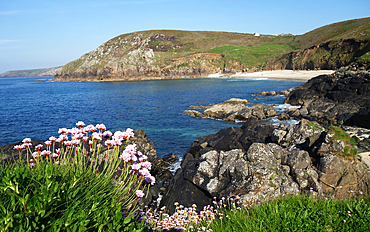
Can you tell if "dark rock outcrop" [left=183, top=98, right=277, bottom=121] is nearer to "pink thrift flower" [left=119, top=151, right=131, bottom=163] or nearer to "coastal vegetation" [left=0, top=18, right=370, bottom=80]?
"pink thrift flower" [left=119, top=151, right=131, bottom=163]

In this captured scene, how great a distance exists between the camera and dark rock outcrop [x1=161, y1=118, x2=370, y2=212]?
912 cm

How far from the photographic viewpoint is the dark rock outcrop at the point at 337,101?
25.2m

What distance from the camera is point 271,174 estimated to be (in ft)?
31.3

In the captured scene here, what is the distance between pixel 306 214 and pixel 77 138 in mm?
5825

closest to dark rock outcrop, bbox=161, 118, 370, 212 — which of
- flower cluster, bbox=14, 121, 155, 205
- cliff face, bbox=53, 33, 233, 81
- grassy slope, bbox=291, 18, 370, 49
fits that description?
flower cluster, bbox=14, 121, 155, 205

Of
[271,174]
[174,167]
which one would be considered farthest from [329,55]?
[271,174]

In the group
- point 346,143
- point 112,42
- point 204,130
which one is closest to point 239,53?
point 112,42

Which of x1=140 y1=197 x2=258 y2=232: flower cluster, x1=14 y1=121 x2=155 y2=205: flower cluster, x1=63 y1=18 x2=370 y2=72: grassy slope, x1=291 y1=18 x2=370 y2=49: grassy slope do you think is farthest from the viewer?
x1=63 y1=18 x2=370 y2=72: grassy slope

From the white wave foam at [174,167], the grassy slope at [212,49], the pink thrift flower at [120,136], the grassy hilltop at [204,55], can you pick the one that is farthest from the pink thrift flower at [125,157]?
the grassy slope at [212,49]

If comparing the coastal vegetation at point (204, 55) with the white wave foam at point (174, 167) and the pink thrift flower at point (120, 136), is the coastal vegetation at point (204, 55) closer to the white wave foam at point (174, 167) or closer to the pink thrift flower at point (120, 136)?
the white wave foam at point (174, 167)

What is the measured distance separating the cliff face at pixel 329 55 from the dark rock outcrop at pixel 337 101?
39.9 metres

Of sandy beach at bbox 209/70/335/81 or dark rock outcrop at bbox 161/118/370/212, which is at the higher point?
sandy beach at bbox 209/70/335/81

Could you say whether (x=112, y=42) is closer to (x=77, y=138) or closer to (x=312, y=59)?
(x=312, y=59)

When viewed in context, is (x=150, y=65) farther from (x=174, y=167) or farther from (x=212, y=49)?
(x=174, y=167)
